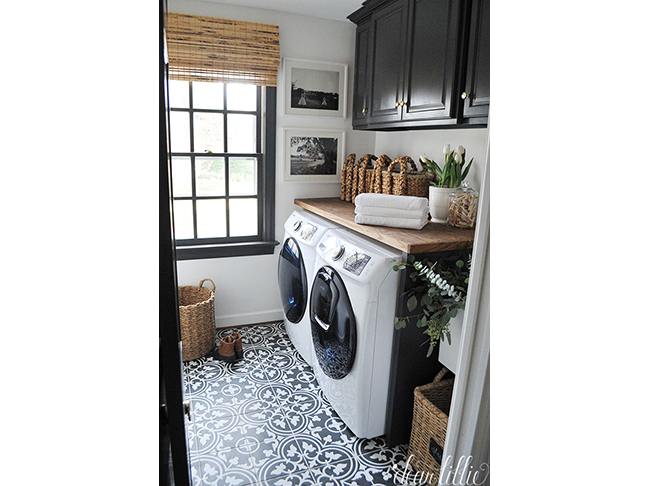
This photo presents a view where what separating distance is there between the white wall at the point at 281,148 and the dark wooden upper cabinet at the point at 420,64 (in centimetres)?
25

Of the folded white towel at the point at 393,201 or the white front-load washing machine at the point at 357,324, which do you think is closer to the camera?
the white front-load washing machine at the point at 357,324

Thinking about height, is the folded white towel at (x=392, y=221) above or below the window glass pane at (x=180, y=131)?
below

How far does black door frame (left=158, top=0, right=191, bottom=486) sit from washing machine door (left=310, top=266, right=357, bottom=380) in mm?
1181

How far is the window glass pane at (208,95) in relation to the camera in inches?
115

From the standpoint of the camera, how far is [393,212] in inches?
84.4

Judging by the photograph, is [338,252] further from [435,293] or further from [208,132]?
[208,132]

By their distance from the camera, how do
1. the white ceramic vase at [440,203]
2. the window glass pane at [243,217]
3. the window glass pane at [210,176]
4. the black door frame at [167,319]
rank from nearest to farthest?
the black door frame at [167,319] < the white ceramic vase at [440,203] < the window glass pane at [210,176] < the window glass pane at [243,217]

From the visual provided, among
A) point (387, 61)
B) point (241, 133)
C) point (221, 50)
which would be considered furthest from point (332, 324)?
point (221, 50)

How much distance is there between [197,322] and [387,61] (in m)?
1.94

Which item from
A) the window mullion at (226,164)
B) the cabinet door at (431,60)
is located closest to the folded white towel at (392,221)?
the cabinet door at (431,60)

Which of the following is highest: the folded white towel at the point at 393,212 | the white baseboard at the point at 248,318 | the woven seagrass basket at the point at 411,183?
the woven seagrass basket at the point at 411,183

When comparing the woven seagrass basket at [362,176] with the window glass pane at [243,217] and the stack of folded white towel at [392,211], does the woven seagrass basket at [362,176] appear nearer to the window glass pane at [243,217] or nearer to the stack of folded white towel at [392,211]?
the stack of folded white towel at [392,211]
